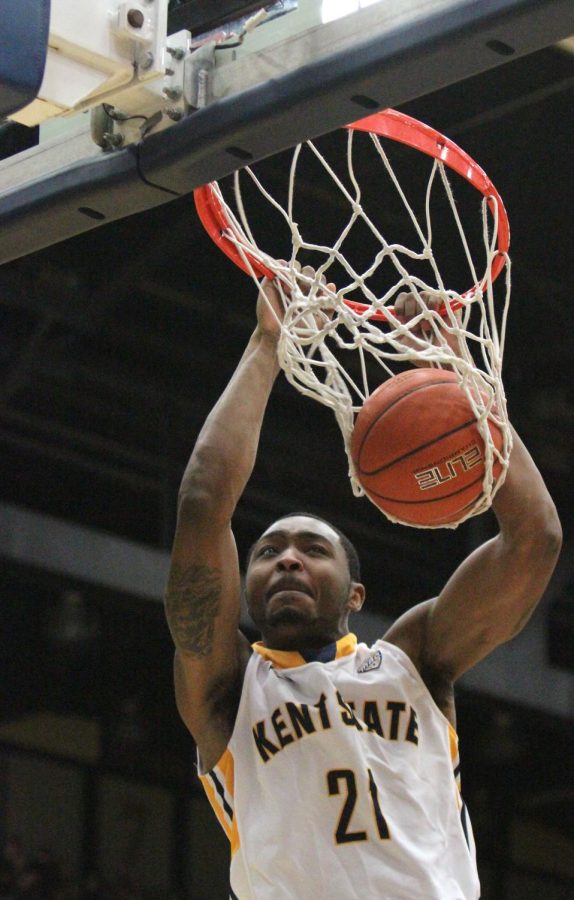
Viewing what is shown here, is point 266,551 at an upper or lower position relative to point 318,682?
upper

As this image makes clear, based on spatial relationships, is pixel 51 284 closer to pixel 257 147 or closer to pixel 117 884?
pixel 117 884

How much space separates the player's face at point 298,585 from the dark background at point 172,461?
3838 mm

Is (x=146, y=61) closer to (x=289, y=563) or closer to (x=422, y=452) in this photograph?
(x=422, y=452)

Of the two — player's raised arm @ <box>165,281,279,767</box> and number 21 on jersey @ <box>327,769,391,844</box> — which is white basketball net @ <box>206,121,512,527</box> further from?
number 21 on jersey @ <box>327,769,391,844</box>

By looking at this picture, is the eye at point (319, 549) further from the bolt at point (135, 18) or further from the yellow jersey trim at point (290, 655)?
the bolt at point (135, 18)

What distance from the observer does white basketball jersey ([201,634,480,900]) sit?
2.89 m

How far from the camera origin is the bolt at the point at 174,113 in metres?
2.60

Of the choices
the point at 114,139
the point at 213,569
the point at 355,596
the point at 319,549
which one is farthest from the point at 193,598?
the point at 114,139

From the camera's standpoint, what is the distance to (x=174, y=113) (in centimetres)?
261

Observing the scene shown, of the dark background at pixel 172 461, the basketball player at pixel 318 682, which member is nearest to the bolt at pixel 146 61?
the basketball player at pixel 318 682

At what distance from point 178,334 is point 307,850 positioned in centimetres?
531

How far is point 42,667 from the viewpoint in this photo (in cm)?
830

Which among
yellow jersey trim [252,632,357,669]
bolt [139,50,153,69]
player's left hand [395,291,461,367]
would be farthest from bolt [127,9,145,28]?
yellow jersey trim [252,632,357,669]

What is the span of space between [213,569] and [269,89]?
3.44 feet
